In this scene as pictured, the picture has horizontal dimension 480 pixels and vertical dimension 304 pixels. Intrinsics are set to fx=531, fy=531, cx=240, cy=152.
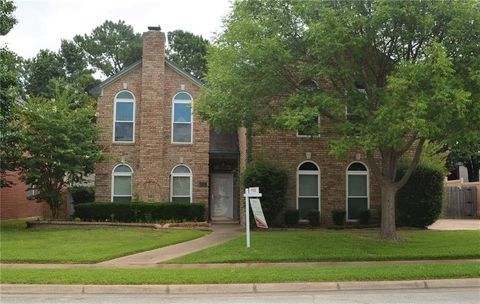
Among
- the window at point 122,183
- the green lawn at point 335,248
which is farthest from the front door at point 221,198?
the green lawn at point 335,248

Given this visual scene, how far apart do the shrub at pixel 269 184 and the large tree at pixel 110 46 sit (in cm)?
3310

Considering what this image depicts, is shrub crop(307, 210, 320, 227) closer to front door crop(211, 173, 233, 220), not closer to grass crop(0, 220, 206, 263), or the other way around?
grass crop(0, 220, 206, 263)

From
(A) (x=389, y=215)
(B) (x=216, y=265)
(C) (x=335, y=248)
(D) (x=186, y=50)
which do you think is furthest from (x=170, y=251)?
(D) (x=186, y=50)

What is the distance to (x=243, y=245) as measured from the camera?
15.3 m

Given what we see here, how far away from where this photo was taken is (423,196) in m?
20.7

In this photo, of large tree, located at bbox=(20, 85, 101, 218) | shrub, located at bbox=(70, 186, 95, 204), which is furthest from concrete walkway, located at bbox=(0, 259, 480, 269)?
shrub, located at bbox=(70, 186, 95, 204)

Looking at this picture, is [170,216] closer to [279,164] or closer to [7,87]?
[279,164]

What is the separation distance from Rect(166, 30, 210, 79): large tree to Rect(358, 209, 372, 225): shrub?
101 ft

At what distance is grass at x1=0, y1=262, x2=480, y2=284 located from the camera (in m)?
10.3

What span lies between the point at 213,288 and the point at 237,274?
105 centimetres

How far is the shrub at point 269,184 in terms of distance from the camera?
19844 millimetres

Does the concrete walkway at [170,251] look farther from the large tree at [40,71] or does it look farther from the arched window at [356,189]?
the large tree at [40,71]

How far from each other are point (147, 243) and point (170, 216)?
5986 mm

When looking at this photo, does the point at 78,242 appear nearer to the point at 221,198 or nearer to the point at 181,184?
the point at 181,184
